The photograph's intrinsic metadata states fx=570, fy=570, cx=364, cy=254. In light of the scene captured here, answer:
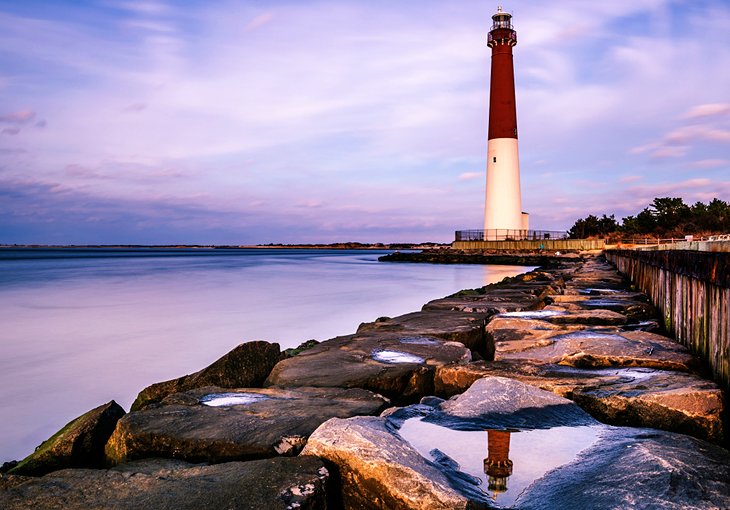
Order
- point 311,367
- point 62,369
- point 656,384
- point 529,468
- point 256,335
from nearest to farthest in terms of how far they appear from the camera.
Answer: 1. point 529,468
2. point 656,384
3. point 311,367
4. point 62,369
5. point 256,335

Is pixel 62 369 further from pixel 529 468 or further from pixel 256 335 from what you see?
pixel 529 468

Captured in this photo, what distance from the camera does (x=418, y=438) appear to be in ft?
7.93

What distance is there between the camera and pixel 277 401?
286 cm

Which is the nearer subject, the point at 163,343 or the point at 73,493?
the point at 73,493

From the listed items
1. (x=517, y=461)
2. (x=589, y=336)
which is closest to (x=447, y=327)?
(x=589, y=336)

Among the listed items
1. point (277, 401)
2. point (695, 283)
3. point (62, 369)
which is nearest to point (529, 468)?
point (277, 401)

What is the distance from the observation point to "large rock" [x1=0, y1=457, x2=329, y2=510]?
68.6 inches

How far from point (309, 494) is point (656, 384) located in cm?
186

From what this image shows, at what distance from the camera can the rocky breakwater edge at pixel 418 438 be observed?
1.82 meters

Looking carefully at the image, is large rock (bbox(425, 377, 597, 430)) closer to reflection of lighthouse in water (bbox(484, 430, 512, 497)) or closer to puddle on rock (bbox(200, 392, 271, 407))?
reflection of lighthouse in water (bbox(484, 430, 512, 497))

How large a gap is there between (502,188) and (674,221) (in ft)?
63.8

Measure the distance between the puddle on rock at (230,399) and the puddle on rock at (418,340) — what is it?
1.72 m

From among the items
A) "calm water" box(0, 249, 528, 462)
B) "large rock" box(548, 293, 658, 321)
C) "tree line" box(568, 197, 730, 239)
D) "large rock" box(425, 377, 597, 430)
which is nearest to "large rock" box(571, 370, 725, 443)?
"large rock" box(425, 377, 597, 430)

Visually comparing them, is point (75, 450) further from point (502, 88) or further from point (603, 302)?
point (502, 88)
